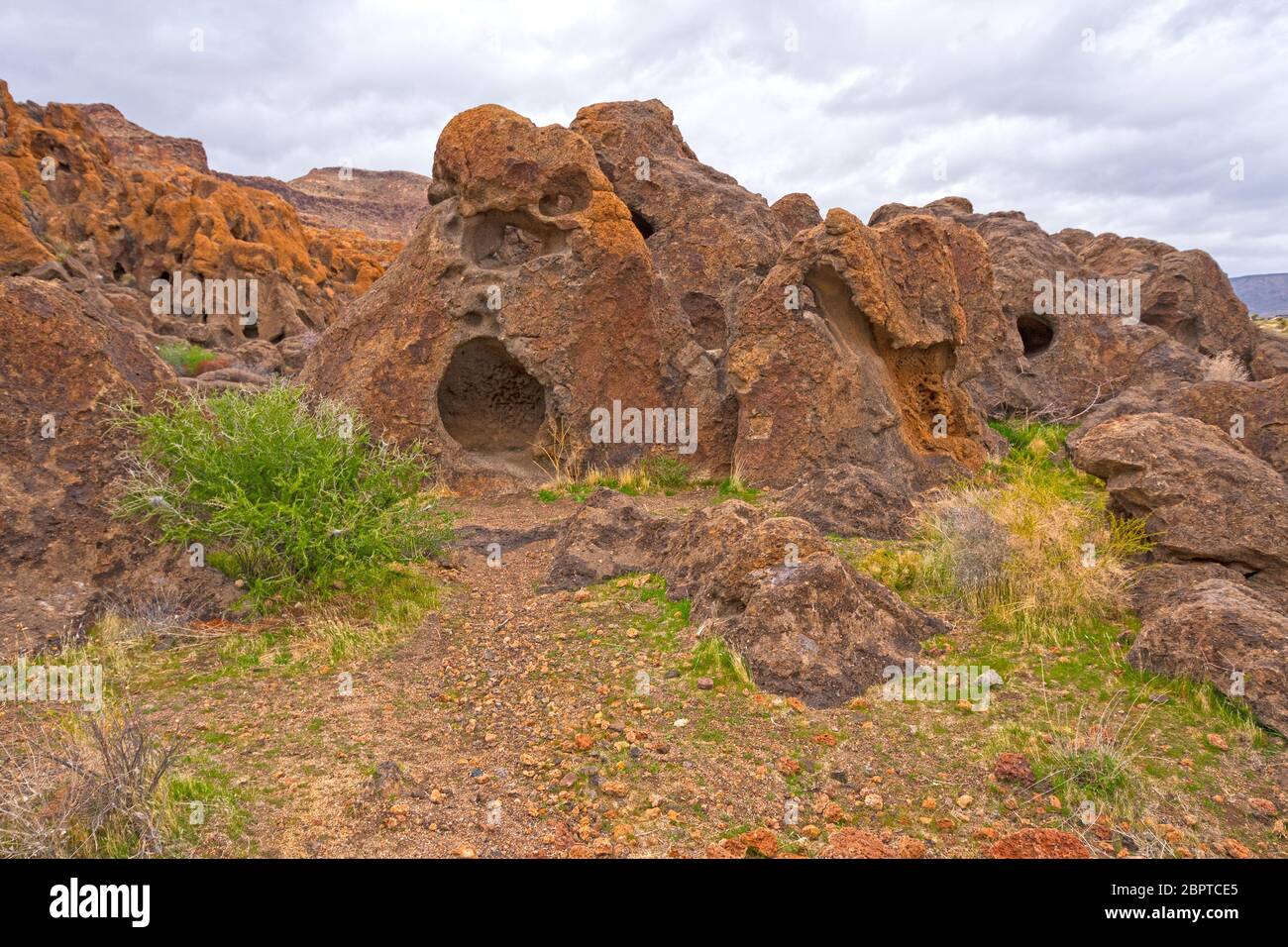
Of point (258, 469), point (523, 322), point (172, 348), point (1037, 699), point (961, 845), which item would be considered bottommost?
point (961, 845)

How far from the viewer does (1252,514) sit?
518 centimetres

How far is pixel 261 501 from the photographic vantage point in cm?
533

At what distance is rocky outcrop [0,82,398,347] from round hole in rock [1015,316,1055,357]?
68.5 ft

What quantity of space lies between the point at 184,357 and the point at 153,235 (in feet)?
44.2

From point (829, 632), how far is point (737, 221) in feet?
34.3

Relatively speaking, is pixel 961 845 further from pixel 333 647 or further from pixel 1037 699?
pixel 333 647

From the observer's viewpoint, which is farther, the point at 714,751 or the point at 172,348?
the point at 172,348

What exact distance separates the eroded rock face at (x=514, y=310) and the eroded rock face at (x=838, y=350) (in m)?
1.37

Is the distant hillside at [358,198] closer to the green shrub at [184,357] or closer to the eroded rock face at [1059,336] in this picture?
the green shrub at [184,357]

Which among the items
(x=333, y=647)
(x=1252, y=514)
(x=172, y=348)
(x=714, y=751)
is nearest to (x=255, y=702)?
(x=333, y=647)

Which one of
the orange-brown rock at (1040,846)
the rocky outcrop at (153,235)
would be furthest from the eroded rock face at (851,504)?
the rocky outcrop at (153,235)

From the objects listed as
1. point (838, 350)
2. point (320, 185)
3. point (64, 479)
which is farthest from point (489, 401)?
point (320, 185)

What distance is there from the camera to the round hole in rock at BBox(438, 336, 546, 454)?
1018cm

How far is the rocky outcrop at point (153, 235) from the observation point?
1018 inches
